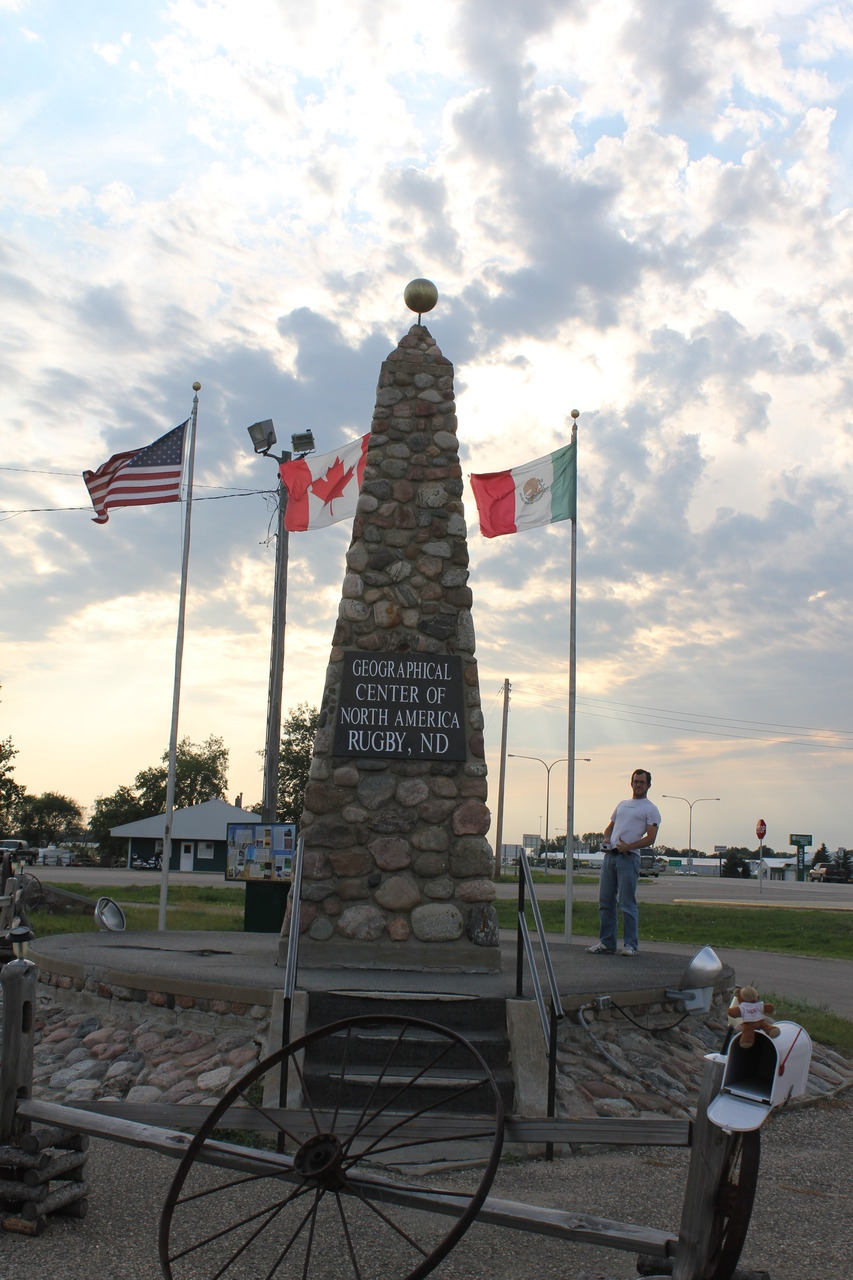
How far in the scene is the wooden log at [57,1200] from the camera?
3963 mm

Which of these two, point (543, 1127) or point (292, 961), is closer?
point (543, 1127)

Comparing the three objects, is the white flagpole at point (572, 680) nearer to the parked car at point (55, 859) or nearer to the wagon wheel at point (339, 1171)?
the wagon wheel at point (339, 1171)

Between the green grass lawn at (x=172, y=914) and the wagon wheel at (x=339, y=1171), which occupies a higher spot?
the wagon wheel at (x=339, y=1171)

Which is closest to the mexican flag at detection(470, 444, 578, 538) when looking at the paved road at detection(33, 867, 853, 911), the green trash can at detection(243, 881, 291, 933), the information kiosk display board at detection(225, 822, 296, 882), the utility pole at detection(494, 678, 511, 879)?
the information kiosk display board at detection(225, 822, 296, 882)

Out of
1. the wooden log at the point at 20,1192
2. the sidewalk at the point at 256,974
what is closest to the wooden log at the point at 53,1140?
the wooden log at the point at 20,1192

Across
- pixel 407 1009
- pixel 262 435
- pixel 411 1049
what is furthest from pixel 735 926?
pixel 411 1049

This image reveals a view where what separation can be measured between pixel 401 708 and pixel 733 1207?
5.42 meters

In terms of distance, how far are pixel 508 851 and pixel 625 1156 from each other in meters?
57.0

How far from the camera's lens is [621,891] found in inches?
344

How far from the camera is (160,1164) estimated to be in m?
4.91

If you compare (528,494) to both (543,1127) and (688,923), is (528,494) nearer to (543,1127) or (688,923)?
(543,1127)

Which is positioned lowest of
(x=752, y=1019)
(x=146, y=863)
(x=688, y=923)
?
(x=146, y=863)

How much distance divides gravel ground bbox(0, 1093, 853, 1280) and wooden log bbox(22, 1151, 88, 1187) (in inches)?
6.7

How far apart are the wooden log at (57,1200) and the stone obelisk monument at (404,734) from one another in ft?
10.9
